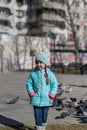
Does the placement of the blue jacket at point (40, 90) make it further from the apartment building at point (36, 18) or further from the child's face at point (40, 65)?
the apartment building at point (36, 18)

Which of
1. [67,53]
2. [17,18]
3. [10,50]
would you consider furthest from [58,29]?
[10,50]

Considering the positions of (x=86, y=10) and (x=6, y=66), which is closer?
(x=6, y=66)

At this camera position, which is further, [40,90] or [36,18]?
[36,18]

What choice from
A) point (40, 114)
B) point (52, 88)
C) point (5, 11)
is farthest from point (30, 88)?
point (5, 11)

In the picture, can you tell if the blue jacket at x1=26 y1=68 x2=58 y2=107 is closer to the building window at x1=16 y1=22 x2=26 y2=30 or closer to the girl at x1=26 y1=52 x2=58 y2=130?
the girl at x1=26 y1=52 x2=58 y2=130

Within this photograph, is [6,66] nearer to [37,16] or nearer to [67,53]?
[67,53]

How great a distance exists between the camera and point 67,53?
54.0m

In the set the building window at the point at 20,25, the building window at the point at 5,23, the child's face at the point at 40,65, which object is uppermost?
the child's face at the point at 40,65

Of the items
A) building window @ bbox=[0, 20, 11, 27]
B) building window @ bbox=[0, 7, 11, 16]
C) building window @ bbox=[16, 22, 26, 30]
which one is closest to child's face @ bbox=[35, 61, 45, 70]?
building window @ bbox=[0, 7, 11, 16]

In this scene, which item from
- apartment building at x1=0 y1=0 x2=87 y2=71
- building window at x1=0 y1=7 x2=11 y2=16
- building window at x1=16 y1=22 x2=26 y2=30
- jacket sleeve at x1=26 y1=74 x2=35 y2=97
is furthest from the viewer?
building window at x1=16 y1=22 x2=26 y2=30

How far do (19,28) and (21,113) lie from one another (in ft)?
285

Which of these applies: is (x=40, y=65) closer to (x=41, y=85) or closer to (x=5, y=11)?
(x=41, y=85)

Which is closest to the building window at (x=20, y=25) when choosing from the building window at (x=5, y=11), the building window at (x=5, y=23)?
the building window at (x=5, y=23)

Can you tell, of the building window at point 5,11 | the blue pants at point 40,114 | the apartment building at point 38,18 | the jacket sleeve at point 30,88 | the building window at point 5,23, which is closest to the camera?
the jacket sleeve at point 30,88
